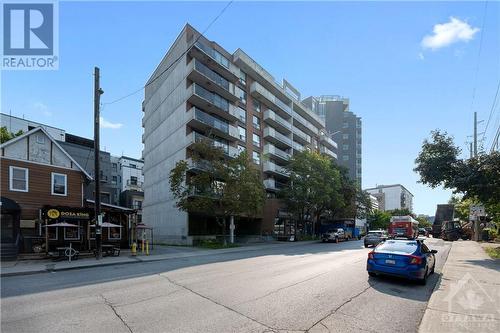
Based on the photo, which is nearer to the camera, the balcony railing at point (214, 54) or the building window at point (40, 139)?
the building window at point (40, 139)

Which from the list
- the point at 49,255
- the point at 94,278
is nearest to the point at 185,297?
the point at 94,278

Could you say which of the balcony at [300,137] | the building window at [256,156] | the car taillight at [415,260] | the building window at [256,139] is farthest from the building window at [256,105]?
the car taillight at [415,260]

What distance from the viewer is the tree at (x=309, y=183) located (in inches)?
1754

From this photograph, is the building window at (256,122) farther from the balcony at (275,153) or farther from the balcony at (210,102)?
the balcony at (210,102)

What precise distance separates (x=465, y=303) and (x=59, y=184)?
24155mm

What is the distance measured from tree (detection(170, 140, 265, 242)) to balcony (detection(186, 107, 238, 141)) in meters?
6.96

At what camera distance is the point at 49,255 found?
67.4 feet

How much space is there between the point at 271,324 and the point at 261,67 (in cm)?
5140

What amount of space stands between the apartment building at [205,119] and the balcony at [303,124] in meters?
3.56

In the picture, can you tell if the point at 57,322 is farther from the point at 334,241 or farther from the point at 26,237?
the point at 334,241

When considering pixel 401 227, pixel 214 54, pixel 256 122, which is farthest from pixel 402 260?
pixel 256 122

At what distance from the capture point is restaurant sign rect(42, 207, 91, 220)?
872 inches

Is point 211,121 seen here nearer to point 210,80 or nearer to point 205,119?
point 205,119

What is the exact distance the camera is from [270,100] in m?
56.1
